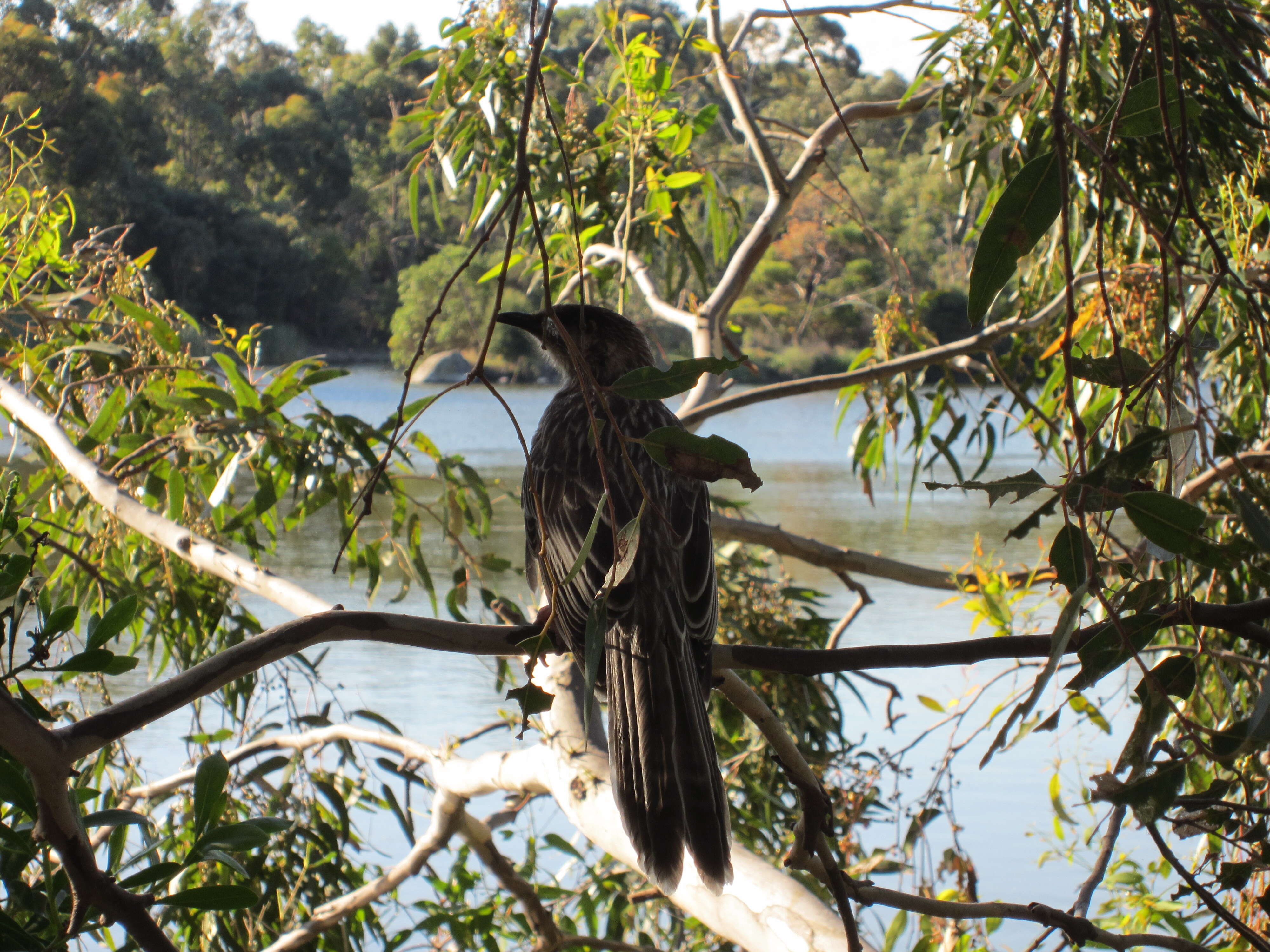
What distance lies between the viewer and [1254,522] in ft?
2.58

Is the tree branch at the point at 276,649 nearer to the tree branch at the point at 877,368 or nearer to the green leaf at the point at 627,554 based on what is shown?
the green leaf at the point at 627,554

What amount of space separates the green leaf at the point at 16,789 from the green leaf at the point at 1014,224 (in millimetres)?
805

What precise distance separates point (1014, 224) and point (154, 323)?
1959 mm

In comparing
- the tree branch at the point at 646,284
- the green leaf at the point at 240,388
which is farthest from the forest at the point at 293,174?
the green leaf at the point at 240,388

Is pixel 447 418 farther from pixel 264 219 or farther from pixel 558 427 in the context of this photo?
pixel 558 427

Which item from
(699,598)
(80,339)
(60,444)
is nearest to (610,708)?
(699,598)

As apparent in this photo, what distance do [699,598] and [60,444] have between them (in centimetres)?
143

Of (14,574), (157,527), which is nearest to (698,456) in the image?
(14,574)

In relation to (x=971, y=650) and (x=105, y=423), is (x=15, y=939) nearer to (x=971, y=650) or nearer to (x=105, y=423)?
(x=971, y=650)

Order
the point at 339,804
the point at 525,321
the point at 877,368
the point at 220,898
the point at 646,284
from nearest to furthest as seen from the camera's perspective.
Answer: the point at 220,898
the point at 525,321
the point at 339,804
the point at 877,368
the point at 646,284

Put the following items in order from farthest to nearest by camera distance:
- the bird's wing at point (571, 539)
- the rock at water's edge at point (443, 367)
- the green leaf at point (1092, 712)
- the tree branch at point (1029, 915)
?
the rock at water's edge at point (443, 367) → the green leaf at point (1092, 712) → the bird's wing at point (571, 539) → the tree branch at point (1029, 915)

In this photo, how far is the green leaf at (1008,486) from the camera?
0.70m

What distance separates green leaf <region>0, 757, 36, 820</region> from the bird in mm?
447

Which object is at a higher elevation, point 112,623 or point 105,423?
point 105,423
